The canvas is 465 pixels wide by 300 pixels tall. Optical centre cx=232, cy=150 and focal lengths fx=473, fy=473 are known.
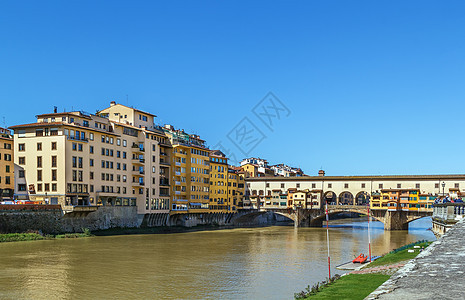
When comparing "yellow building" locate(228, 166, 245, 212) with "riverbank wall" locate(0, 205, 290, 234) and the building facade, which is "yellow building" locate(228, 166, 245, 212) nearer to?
the building facade

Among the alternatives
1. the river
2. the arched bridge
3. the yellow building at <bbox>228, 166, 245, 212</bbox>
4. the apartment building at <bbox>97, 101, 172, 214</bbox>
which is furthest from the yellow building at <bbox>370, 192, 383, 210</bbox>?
the river

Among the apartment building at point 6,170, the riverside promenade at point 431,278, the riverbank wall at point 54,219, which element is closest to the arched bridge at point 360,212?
the riverbank wall at point 54,219

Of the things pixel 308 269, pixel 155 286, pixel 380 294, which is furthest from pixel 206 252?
pixel 380 294

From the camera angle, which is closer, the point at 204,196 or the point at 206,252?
the point at 206,252

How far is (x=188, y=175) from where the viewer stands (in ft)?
295

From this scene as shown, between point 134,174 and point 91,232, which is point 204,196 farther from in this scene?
point 91,232

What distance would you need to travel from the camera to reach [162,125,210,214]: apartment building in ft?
284

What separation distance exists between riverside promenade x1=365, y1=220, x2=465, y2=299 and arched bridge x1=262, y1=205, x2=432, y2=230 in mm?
80011

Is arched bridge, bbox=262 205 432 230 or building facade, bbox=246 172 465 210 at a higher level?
building facade, bbox=246 172 465 210

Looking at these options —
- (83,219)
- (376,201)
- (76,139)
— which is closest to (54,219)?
(83,219)

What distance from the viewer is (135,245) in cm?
5425

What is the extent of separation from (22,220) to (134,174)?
21951 mm

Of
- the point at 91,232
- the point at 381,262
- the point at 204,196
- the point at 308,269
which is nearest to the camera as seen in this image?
the point at 381,262

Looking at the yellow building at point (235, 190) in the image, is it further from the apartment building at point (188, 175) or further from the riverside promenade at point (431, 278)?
the riverside promenade at point (431, 278)
